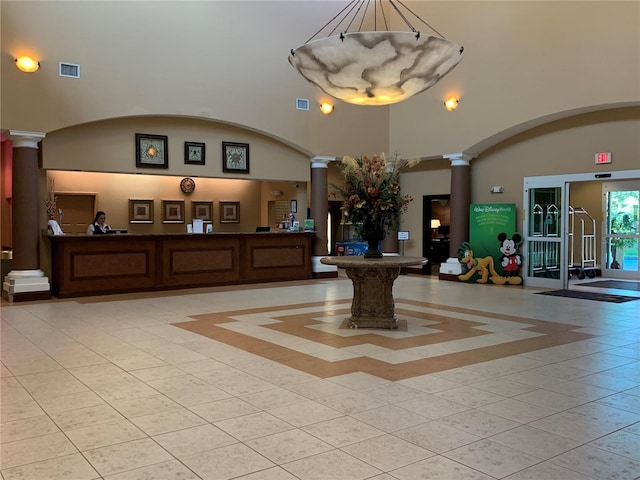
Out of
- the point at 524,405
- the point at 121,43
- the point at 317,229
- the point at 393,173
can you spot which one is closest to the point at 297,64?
the point at 393,173

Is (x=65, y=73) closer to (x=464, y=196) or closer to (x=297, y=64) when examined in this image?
(x=297, y=64)

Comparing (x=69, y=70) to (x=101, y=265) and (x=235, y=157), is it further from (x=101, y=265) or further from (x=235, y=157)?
(x=235, y=157)

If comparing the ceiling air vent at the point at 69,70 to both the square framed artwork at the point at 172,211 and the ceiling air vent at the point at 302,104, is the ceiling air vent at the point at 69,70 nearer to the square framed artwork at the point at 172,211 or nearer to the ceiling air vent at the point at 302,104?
the square framed artwork at the point at 172,211

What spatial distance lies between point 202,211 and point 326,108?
11.6 ft

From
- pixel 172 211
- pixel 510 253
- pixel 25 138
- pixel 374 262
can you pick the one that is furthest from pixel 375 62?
pixel 172 211

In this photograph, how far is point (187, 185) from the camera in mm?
12594

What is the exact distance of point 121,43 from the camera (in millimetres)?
9758

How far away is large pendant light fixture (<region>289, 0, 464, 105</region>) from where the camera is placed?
220 inches

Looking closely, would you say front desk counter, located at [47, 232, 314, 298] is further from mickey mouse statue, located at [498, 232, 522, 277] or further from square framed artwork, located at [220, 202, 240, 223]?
mickey mouse statue, located at [498, 232, 522, 277]

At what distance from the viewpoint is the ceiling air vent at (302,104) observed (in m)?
11.9

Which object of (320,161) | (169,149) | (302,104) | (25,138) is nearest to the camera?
(25,138)

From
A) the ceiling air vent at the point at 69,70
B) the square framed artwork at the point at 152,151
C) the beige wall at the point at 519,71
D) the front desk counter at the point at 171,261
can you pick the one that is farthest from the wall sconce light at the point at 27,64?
the beige wall at the point at 519,71

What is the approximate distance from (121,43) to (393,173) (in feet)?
19.1

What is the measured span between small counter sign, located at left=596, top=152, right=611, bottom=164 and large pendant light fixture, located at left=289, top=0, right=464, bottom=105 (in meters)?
5.31
